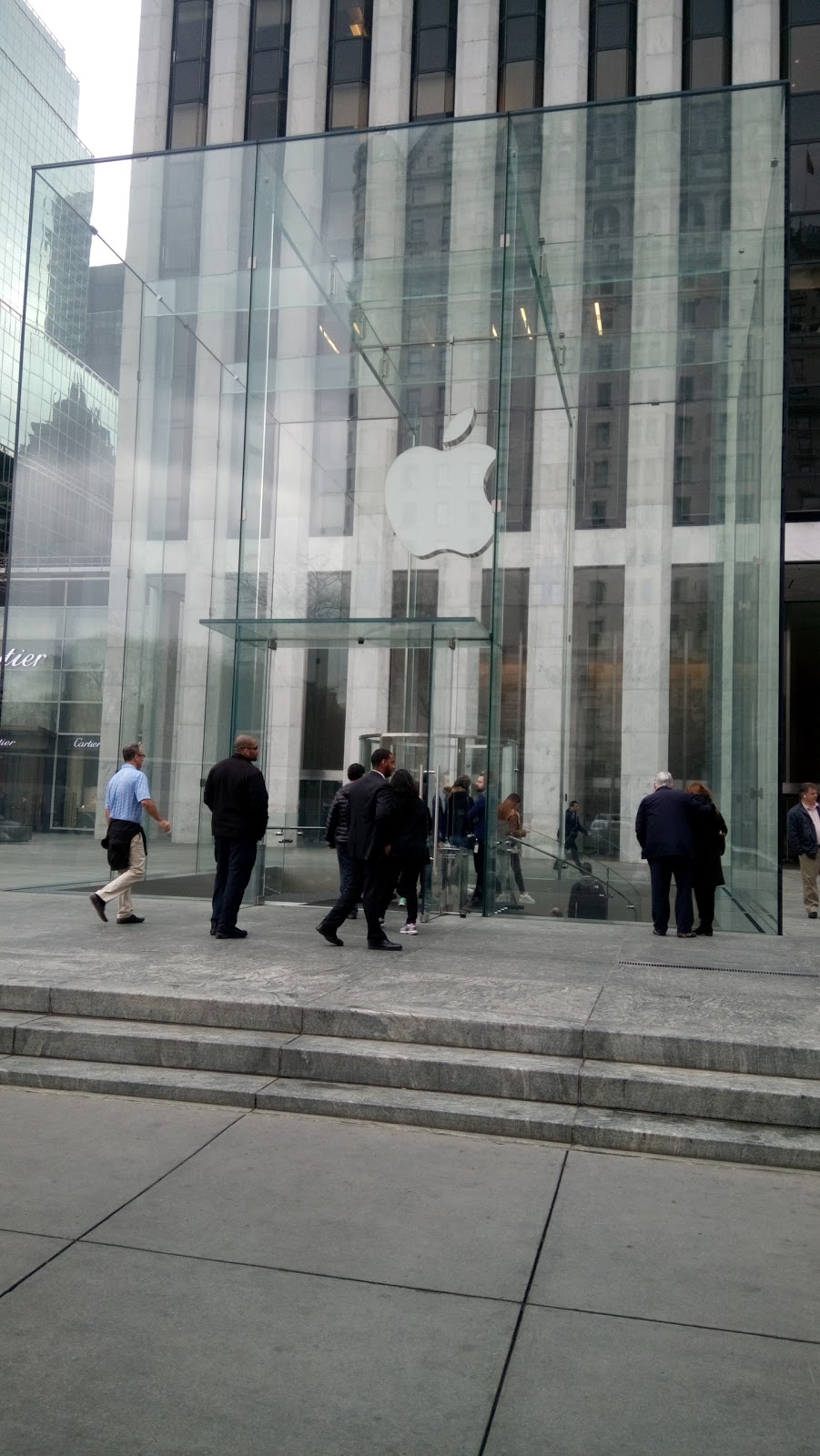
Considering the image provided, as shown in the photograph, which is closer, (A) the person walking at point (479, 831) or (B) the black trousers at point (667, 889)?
(B) the black trousers at point (667, 889)

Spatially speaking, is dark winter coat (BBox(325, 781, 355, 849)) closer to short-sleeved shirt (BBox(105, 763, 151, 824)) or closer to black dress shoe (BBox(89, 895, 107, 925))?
short-sleeved shirt (BBox(105, 763, 151, 824))

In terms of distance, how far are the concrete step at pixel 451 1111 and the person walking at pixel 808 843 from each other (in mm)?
10774

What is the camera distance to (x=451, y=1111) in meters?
6.35

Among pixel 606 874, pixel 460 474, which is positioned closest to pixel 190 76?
pixel 460 474

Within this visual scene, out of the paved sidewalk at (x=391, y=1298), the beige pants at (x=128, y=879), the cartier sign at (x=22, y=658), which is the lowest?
the paved sidewalk at (x=391, y=1298)

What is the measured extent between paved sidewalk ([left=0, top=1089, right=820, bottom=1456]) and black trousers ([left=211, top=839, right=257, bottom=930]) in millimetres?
4514

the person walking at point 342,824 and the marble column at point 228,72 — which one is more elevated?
the marble column at point 228,72

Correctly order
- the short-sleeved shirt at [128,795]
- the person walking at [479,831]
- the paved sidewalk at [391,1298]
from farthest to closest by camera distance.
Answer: the person walking at [479,831]
the short-sleeved shirt at [128,795]
the paved sidewalk at [391,1298]

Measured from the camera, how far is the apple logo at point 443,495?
15.0 m

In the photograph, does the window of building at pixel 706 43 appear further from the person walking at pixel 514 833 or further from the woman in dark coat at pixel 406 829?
the woman in dark coat at pixel 406 829

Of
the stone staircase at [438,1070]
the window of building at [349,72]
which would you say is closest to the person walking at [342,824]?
the stone staircase at [438,1070]

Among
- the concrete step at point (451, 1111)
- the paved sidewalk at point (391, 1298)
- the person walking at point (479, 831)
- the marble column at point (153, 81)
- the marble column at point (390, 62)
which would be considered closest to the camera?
the paved sidewalk at point (391, 1298)

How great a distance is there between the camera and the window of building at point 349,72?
34.6m

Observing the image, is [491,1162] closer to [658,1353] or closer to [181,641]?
[658,1353]
